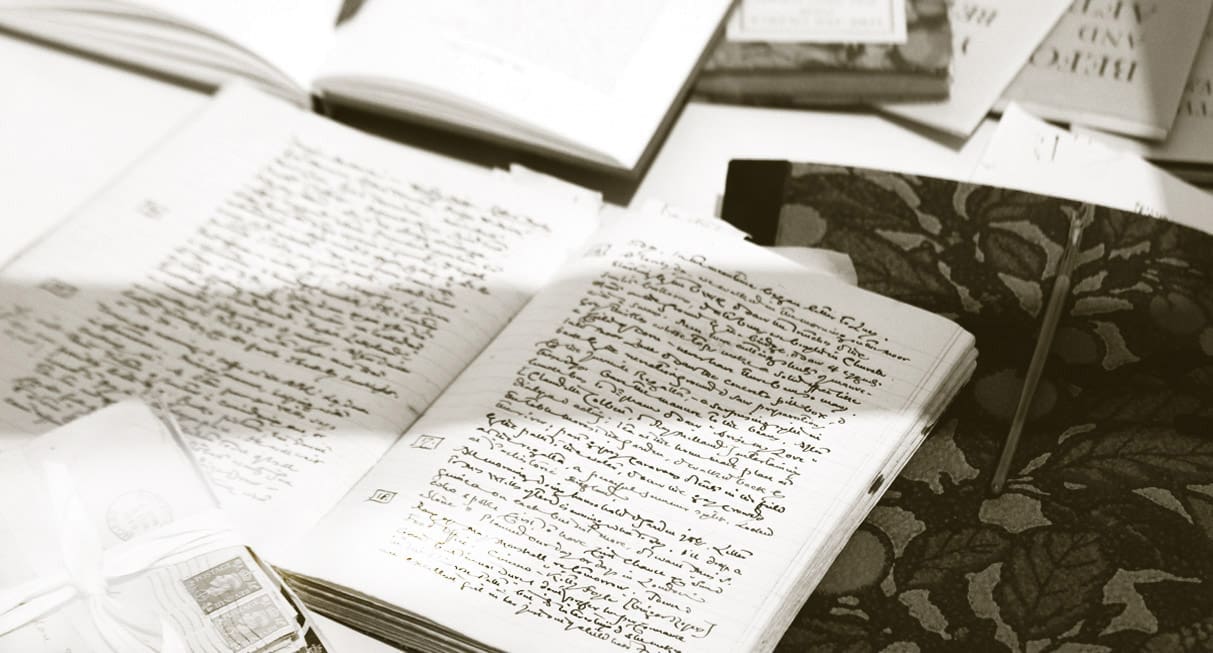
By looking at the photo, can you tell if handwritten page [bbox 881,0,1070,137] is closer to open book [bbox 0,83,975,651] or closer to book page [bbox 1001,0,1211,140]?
book page [bbox 1001,0,1211,140]

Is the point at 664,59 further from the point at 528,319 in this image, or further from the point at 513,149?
the point at 528,319

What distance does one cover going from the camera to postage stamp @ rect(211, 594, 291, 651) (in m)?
0.52

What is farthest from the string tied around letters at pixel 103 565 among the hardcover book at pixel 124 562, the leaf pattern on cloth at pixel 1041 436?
the leaf pattern on cloth at pixel 1041 436

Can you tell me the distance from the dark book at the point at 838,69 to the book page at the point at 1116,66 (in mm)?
71

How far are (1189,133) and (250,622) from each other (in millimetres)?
734

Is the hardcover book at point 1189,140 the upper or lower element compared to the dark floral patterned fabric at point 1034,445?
upper

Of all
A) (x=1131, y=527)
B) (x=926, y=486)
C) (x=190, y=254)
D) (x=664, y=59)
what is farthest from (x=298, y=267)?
(x=1131, y=527)

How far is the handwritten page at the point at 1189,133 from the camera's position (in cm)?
81

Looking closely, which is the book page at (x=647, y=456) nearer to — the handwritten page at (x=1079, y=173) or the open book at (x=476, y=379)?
the open book at (x=476, y=379)

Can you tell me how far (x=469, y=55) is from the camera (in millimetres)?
815

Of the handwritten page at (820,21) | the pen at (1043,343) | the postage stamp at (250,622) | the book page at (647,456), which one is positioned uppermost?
the handwritten page at (820,21)

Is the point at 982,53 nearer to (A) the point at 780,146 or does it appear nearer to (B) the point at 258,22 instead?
(A) the point at 780,146

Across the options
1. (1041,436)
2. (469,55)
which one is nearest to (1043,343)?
(1041,436)

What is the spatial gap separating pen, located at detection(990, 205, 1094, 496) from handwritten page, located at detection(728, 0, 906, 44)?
0.23 m
